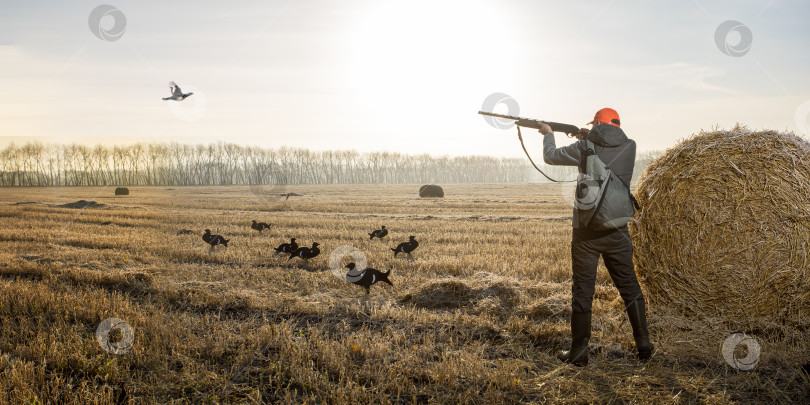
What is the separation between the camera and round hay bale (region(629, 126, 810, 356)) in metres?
6.16

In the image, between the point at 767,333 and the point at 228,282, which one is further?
the point at 228,282

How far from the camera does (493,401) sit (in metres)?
4.26

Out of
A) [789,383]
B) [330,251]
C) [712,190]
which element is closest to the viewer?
[789,383]

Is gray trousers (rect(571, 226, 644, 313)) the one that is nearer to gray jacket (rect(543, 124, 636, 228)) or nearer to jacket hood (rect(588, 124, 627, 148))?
gray jacket (rect(543, 124, 636, 228))

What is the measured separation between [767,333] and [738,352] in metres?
1.13

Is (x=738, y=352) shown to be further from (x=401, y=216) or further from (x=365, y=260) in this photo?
(x=401, y=216)

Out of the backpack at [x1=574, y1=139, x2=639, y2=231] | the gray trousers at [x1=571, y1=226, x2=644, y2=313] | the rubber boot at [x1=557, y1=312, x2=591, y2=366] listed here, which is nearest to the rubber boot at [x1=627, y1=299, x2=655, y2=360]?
the gray trousers at [x1=571, y1=226, x2=644, y2=313]

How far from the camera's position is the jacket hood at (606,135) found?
5188 millimetres

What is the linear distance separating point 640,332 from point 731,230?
238 cm

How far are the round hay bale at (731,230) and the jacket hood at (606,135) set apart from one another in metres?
1.97

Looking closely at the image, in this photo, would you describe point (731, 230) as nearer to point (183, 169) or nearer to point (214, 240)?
point (214, 240)

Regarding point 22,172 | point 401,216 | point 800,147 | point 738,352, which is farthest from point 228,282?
point 22,172

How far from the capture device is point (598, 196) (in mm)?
5078

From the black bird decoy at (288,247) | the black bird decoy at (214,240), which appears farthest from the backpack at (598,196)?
the black bird decoy at (214,240)
